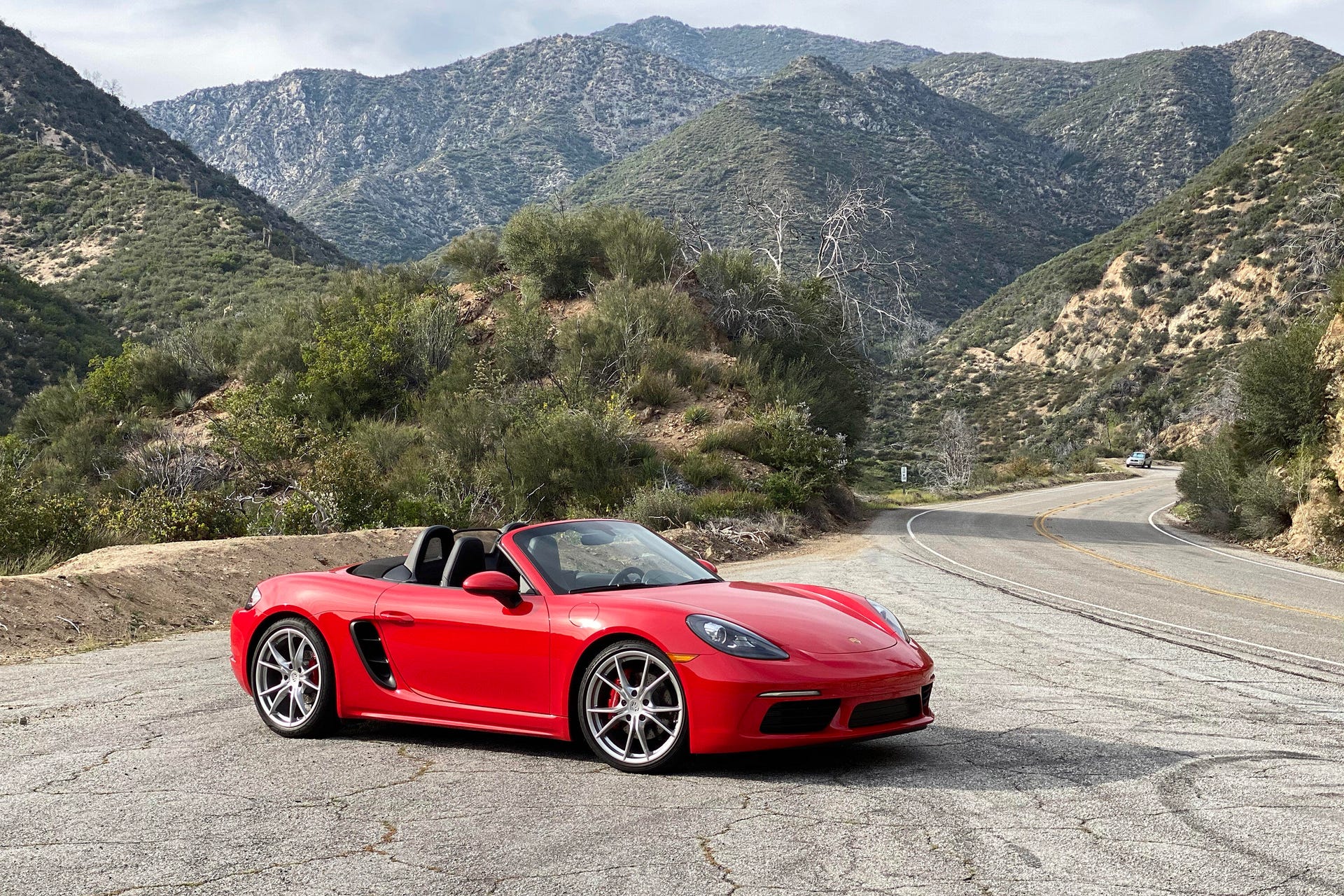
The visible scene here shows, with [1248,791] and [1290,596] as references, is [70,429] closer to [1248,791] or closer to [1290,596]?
[1290,596]

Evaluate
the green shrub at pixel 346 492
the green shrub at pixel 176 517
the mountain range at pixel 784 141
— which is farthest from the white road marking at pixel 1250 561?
the mountain range at pixel 784 141

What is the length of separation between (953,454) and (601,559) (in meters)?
62.8

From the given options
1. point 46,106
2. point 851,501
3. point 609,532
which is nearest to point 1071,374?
point 851,501

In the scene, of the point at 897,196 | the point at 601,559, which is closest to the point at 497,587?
the point at 601,559

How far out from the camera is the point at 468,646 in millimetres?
6246

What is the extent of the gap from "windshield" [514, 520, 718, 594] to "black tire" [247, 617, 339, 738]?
1.40 m

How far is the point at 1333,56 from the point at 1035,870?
162397mm

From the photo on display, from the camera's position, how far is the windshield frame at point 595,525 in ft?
20.9

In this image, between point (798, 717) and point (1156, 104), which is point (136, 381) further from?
point (1156, 104)

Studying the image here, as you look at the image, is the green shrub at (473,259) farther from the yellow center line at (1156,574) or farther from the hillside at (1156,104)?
the hillside at (1156,104)

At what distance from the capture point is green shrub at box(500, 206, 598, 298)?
3756 cm

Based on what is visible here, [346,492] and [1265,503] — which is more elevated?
[346,492]

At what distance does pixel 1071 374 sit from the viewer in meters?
83.9

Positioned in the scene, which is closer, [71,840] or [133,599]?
[71,840]
